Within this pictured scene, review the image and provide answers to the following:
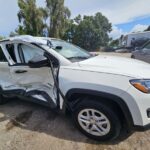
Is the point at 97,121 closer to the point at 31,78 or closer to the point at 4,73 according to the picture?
the point at 31,78

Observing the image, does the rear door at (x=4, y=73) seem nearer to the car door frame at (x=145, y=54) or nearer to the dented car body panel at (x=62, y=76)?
the dented car body panel at (x=62, y=76)

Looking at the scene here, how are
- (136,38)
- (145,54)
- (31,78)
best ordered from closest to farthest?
(31,78), (145,54), (136,38)

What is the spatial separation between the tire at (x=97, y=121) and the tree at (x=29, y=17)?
21635 mm

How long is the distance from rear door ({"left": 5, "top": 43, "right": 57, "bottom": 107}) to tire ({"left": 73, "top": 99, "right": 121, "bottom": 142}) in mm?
556

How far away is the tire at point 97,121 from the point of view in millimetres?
3079

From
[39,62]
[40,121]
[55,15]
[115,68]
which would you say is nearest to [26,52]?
[39,62]

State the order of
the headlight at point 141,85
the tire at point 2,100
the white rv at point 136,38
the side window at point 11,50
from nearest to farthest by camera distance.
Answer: the headlight at point 141,85
the side window at point 11,50
the tire at point 2,100
the white rv at point 136,38

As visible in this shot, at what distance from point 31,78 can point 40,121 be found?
843 mm

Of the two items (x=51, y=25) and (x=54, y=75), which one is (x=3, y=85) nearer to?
(x=54, y=75)

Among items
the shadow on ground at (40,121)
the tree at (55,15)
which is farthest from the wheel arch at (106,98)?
the tree at (55,15)

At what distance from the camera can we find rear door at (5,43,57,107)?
3771 mm

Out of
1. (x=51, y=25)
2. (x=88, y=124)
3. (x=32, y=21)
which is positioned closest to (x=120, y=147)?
(x=88, y=124)

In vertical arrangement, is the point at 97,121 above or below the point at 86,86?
below

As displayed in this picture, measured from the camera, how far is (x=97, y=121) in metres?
3.23
